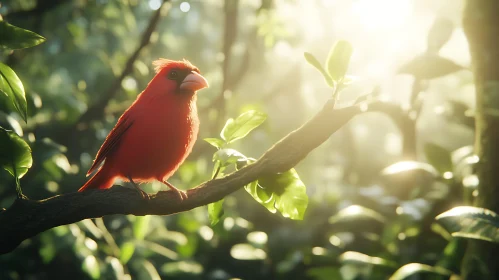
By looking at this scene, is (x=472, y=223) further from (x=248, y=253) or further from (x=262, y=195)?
(x=248, y=253)

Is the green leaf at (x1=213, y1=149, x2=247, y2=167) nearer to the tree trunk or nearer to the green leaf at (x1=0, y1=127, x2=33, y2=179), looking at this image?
the green leaf at (x1=0, y1=127, x2=33, y2=179)

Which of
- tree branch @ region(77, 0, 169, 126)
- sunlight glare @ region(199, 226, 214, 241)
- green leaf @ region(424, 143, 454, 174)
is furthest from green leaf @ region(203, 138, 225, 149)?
sunlight glare @ region(199, 226, 214, 241)

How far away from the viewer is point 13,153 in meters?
1.59

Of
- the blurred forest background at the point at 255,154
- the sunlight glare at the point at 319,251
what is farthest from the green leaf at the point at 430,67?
the sunlight glare at the point at 319,251

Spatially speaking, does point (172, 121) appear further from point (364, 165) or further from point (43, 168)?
point (364, 165)

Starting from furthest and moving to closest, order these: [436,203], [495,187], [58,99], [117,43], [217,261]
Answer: [117,43] < [217,261] < [58,99] < [436,203] < [495,187]

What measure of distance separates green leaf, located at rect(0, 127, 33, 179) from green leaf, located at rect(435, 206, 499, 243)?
1.50 m

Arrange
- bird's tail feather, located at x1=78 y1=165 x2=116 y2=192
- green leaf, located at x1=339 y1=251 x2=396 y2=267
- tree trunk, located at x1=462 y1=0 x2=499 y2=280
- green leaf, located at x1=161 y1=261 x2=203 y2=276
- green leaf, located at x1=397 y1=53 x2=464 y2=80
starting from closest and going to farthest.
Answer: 1. tree trunk, located at x1=462 y1=0 x2=499 y2=280
2. bird's tail feather, located at x1=78 y1=165 x2=116 y2=192
3. green leaf, located at x1=397 y1=53 x2=464 y2=80
4. green leaf, located at x1=339 y1=251 x2=396 y2=267
5. green leaf, located at x1=161 y1=261 x2=203 y2=276

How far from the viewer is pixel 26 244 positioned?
431cm

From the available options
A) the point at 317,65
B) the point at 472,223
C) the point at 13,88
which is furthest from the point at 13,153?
the point at 472,223

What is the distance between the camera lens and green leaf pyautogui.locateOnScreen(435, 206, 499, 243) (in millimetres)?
1854

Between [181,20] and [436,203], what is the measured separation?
8390 mm

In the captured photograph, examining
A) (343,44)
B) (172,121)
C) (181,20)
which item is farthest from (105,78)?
(181,20)

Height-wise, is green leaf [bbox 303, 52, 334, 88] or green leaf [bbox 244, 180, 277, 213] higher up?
green leaf [bbox 303, 52, 334, 88]
